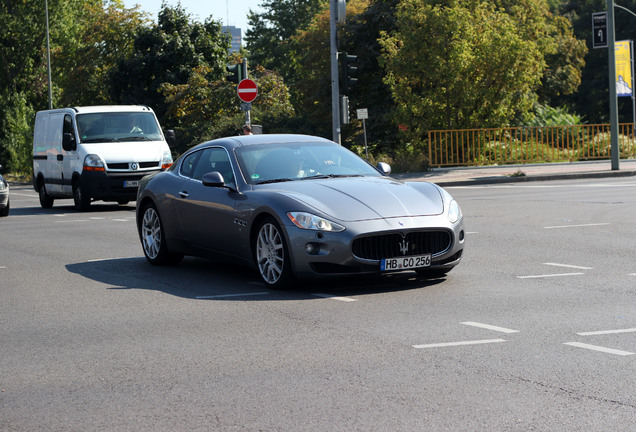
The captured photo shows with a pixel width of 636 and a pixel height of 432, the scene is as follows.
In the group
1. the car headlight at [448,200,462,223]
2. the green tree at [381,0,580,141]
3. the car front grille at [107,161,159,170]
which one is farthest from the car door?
the green tree at [381,0,580,141]

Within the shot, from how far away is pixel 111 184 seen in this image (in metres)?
21.0

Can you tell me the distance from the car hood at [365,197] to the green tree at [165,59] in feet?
132

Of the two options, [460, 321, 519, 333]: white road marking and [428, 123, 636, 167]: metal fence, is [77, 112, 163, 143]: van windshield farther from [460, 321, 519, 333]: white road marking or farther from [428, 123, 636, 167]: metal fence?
[460, 321, 519, 333]: white road marking

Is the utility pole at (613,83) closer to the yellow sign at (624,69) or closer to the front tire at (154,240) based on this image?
the yellow sign at (624,69)

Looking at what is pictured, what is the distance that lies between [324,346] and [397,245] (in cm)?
251

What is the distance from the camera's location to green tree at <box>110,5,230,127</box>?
4994cm

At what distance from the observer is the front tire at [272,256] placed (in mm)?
9219

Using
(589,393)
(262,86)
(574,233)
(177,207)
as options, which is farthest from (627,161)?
(589,393)

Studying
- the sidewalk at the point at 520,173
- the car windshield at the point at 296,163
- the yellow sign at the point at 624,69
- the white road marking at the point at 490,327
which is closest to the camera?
the white road marking at the point at 490,327

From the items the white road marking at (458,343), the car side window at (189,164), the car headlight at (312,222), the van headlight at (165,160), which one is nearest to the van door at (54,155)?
the van headlight at (165,160)

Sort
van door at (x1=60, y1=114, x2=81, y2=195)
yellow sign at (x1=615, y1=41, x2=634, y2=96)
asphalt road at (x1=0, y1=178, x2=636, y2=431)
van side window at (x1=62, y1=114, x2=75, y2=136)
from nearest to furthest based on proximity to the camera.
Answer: asphalt road at (x1=0, y1=178, x2=636, y2=431) < van door at (x1=60, y1=114, x2=81, y2=195) < van side window at (x1=62, y1=114, x2=75, y2=136) < yellow sign at (x1=615, y1=41, x2=634, y2=96)

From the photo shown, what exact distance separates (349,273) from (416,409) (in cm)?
394

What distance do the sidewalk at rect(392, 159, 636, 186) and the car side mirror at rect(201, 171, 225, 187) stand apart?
18.1 m

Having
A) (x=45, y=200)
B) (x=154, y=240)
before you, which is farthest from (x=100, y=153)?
(x=154, y=240)
